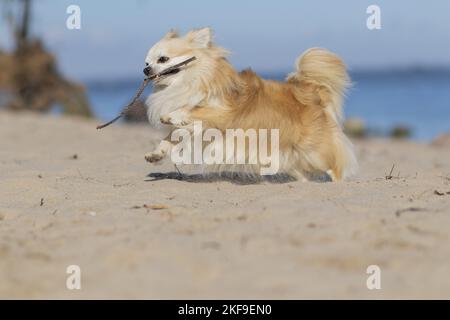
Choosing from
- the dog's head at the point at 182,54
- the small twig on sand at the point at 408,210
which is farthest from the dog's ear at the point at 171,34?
the small twig on sand at the point at 408,210

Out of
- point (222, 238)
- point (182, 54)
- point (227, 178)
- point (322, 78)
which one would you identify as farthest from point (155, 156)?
point (222, 238)

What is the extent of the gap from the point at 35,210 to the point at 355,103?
2794cm

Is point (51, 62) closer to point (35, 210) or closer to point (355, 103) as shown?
point (35, 210)

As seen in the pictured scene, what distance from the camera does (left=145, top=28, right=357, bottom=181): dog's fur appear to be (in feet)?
19.7

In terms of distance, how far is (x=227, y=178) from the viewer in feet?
21.0

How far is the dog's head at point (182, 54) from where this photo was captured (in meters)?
5.98

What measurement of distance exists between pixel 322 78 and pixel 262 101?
62 centimetres

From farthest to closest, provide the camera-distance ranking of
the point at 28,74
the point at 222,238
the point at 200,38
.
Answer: the point at 28,74
the point at 200,38
the point at 222,238

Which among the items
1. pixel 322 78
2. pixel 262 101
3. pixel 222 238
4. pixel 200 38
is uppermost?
pixel 200 38

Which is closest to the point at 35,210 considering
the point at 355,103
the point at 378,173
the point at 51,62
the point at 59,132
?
the point at 378,173

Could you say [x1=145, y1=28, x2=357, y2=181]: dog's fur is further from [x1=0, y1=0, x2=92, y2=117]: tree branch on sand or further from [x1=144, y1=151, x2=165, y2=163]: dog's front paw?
[x1=0, y1=0, x2=92, y2=117]: tree branch on sand

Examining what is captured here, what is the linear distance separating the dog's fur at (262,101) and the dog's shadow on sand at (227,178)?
0.15m

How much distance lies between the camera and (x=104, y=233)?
13.9ft

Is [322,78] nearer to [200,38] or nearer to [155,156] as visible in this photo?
[200,38]
